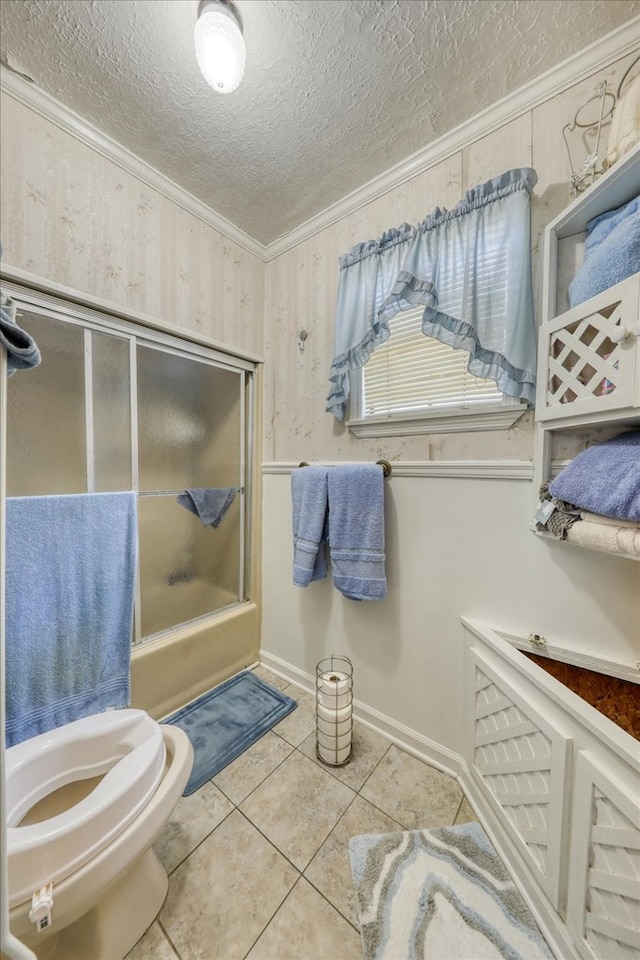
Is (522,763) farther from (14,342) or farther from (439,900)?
(14,342)

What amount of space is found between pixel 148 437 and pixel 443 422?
48.8 inches

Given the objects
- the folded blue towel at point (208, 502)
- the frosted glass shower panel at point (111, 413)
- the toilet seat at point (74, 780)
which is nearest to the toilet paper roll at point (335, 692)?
the toilet seat at point (74, 780)

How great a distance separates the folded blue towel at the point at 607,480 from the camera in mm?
741

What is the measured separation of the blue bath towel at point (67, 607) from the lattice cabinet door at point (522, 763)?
1.26m

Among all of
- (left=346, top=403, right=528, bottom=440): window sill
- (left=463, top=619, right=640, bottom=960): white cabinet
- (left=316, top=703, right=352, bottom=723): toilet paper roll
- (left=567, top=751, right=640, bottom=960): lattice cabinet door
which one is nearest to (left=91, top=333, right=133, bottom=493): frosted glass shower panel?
(left=346, top=403, right=528, bottom=440): window sill

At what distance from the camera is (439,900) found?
2.86 feet

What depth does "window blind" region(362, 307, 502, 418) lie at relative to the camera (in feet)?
4.04

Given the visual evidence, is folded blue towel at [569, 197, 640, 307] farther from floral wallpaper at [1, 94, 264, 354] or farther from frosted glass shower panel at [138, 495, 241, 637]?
frosted glass shower panel at [138, 495, 241, 637]

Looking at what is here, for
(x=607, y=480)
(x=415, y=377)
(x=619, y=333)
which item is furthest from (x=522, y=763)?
(x=415, y=377)

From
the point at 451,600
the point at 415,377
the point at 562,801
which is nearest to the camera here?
the point at 562,801

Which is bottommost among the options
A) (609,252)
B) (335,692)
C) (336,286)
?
(335,692)

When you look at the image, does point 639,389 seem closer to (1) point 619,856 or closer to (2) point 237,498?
(1) point 619,856

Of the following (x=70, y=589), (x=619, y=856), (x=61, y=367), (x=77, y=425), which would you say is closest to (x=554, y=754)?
Answer: (x=619, y=856)

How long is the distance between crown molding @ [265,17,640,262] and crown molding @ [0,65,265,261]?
44 centimetres
